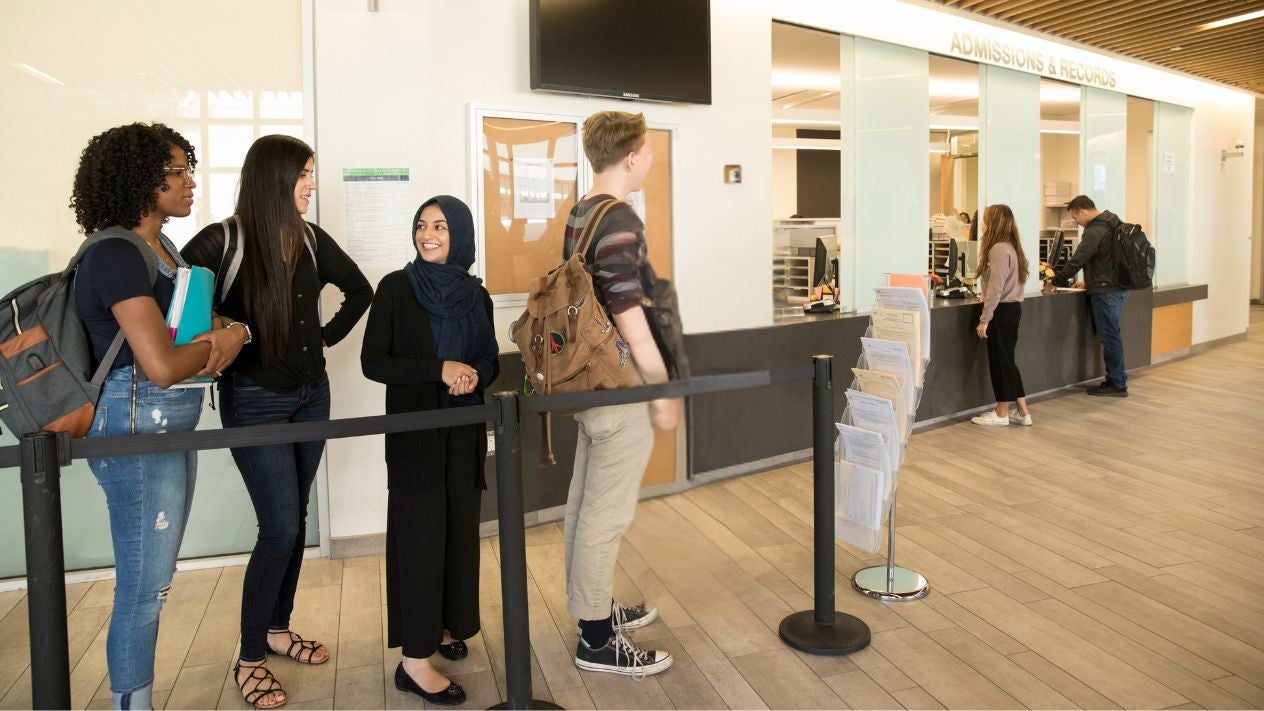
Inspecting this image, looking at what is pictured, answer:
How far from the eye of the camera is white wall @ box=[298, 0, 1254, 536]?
3791 mm

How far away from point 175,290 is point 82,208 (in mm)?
285

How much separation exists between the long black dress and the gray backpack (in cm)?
63

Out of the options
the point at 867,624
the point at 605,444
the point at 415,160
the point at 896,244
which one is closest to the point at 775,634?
the point at 867,624

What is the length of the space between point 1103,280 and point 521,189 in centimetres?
560

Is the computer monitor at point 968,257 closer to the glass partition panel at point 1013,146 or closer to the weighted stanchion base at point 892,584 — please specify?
the glass partition panel at point 1013,146

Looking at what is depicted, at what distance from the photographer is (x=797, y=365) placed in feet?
18.1

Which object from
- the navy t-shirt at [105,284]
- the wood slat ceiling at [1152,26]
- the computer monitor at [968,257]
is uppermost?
the wood slat ceiling at [1152,26]

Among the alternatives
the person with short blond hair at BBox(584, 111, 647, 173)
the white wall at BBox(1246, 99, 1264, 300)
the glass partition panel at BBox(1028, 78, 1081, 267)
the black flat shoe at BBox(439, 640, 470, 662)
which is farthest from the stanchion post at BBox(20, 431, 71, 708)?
the white wall at BBox(1246, 99, 1264, 300)

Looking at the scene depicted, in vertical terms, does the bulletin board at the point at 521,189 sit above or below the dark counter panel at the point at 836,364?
above

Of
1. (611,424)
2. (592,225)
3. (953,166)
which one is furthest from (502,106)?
(953,166)

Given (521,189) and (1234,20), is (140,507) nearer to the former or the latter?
(521,189)

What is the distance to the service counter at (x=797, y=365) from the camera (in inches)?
165

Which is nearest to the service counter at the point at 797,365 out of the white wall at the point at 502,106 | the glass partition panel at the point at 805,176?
the white wall at the point at 502,106

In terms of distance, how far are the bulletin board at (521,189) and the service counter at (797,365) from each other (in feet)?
1.51
